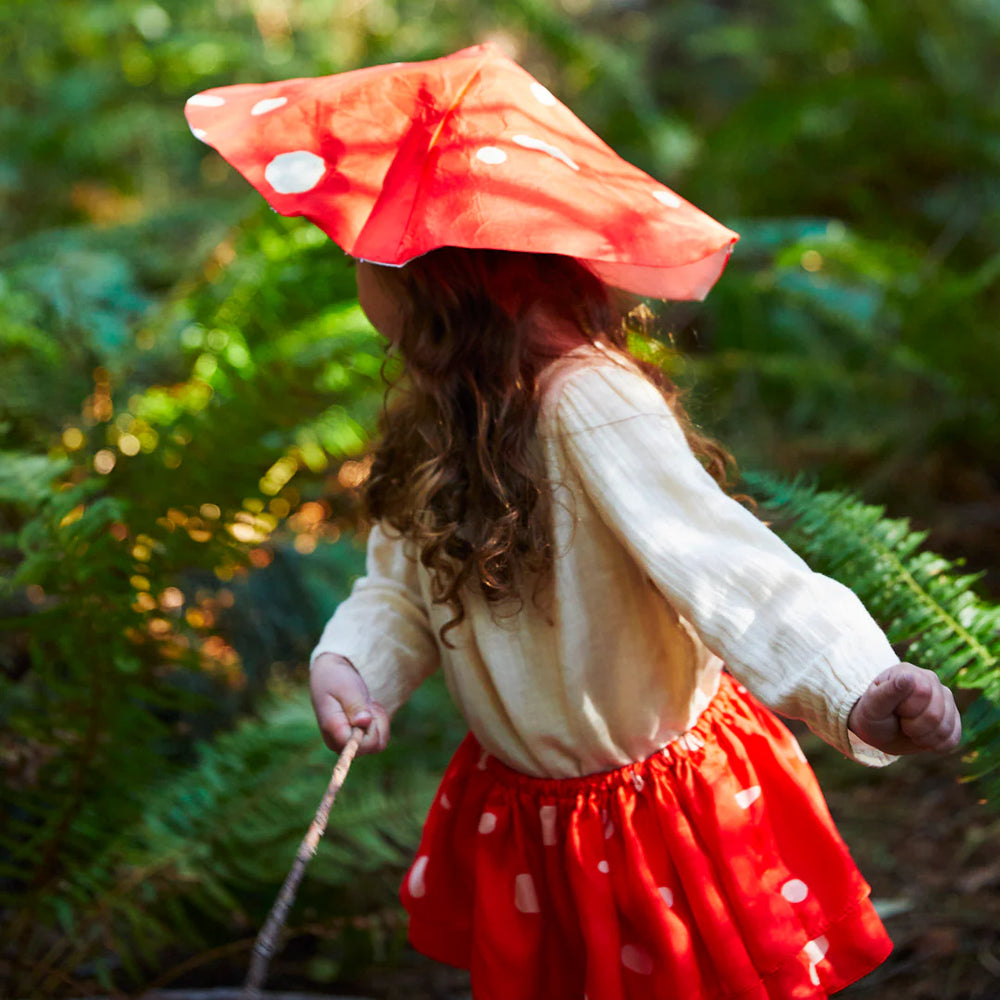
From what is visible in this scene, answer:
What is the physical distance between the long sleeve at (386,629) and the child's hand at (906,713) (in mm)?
575

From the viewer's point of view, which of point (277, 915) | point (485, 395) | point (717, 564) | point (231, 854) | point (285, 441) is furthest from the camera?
point (285, 441)

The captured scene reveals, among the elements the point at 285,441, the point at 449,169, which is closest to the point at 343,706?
the point at 449,169

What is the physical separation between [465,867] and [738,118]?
3417mm

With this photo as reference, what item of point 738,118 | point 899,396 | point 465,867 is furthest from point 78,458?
point 738,118

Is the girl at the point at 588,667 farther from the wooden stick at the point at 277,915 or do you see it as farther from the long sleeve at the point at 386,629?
the wooden stick at the point at 277,915

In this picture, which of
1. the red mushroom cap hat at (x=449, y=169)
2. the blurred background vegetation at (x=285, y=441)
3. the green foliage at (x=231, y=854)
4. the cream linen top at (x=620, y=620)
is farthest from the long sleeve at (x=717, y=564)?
the green foliage at (x=231, y=854)

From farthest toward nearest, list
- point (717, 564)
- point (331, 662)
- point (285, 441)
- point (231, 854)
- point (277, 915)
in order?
point (285, 441)
point (231, 854)
point (331, 662)
point (717, 564)
point (277, 915)

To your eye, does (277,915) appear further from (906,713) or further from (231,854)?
(231,854)

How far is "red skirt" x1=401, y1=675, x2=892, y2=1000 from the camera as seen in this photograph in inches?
42.0

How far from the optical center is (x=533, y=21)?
4.49 m

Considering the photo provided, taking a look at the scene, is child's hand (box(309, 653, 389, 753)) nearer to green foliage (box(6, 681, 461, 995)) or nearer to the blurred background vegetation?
the blurred background vegetation

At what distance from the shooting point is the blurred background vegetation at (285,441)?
1.69 m

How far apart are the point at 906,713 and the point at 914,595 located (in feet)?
1.66

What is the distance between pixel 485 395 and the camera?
107 centimetres
